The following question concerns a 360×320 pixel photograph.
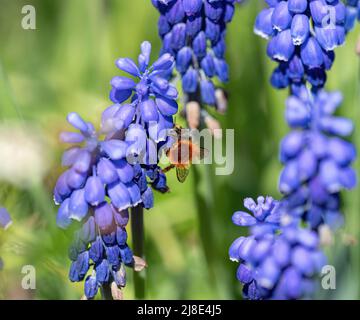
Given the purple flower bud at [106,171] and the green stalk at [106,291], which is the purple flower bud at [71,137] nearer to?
the purple flower bud at [106,171]

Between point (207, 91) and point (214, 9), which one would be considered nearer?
point (214, 9)

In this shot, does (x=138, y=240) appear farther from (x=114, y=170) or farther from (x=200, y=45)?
(x=200, y=45)

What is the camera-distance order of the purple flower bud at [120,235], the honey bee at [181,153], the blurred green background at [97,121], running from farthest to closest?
the blurred green background at [97,121]
the honey bee at [181,153]
the purple flower bud at [120,235]

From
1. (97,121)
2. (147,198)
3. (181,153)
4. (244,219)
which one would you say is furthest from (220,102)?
(97,121)

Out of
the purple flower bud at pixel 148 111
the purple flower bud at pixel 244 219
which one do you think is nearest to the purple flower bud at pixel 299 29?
the purple flower bud at pixel 148 111
